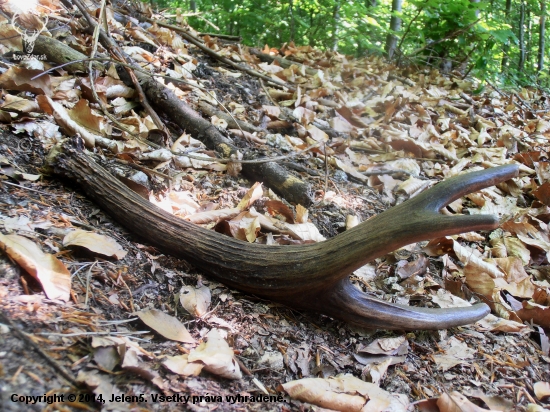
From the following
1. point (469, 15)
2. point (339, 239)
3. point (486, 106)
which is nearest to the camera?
point (339, 239)

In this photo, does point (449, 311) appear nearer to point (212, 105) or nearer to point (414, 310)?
point (414, 310)

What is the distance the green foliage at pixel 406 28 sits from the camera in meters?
5.05

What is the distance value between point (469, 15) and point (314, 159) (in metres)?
3.71

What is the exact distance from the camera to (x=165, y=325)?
1.33 m

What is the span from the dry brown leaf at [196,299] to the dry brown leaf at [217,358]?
17cm

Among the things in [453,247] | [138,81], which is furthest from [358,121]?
[138,81]

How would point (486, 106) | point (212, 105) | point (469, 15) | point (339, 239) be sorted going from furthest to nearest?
1. point (469, 15)
2. point (486, 106)
3. point (212, 105)
4. point (339, 239)

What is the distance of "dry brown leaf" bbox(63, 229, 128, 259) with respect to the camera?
148cm

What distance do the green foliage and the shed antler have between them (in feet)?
10.7

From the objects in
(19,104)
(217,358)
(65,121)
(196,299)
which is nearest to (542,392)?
(217,358)

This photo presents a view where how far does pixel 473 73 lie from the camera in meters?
5.73

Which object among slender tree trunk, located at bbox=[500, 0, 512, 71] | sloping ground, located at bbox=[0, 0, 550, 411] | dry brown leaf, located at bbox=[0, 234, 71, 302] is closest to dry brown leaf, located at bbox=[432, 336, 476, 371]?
sloping ground, located at bbox=[0, 0, 550, 411]

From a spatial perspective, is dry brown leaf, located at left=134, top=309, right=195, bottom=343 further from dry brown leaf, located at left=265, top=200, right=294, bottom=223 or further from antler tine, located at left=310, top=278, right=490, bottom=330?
dry brown leaf, located at left=265, top=200, right=294, bottom=223

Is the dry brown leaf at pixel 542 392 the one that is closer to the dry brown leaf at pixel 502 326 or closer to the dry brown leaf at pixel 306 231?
the dry brown leaf at pixel 502 326
